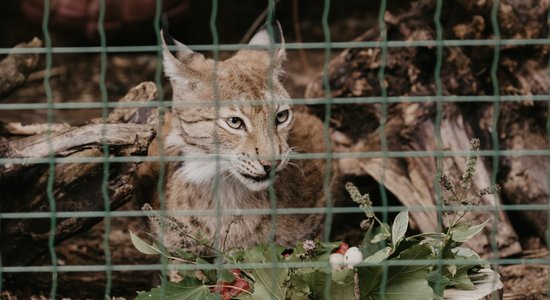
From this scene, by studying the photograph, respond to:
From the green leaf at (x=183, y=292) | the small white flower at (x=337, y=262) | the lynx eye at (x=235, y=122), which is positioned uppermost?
the lynx eye at (x=235, y=122)

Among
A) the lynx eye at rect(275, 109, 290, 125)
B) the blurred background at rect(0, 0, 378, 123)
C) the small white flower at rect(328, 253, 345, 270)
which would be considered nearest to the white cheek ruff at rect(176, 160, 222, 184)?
the lynx eye at rect(275, 109, 290, 125)

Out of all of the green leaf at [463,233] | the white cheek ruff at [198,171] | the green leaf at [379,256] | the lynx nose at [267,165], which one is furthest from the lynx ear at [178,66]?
the green leaf at [463,233]

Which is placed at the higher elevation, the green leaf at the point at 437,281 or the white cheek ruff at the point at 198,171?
the white cheek ruff at the point at 198,171

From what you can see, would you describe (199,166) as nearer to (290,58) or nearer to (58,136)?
(58,136)

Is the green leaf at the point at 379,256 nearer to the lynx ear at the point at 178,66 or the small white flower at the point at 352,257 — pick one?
the small white flower at the point at 352,257

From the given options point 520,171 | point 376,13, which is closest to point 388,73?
point 520,171

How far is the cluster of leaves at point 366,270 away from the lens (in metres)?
4.14

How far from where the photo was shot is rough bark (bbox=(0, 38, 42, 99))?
6.21 m

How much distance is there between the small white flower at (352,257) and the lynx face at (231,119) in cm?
66

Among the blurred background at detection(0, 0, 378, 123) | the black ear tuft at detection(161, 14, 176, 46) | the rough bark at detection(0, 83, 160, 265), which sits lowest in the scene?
the rough bark at detection(0, 83, 160, 265)

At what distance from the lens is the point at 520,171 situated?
A: 6.48m

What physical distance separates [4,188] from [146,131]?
0.82m

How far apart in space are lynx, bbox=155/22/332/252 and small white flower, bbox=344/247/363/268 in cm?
63

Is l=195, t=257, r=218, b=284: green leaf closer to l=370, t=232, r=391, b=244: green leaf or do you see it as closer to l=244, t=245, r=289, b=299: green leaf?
l=244, t=245, r=289, b=299: green leaf
